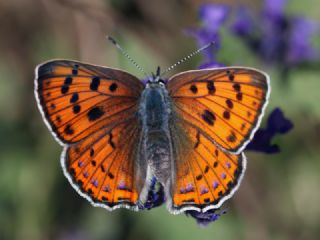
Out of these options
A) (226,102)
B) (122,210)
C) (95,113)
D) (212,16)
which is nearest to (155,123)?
(95,113)

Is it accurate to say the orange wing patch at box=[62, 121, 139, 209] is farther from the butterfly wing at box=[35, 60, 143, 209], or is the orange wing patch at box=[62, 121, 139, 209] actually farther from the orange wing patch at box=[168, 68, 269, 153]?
the orange wing patch at box=[168, 68, 269, 153]

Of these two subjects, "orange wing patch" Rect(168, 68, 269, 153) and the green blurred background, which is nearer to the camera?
"orange wing patch" Rect(168, 68, 269, 153)

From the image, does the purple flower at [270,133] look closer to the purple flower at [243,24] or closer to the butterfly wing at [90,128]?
the butterfly wing at [90,128]

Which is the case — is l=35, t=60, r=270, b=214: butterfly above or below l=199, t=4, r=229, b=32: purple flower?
below

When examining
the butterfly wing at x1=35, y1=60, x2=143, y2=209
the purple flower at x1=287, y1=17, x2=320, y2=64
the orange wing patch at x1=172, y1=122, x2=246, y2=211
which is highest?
the purple flower at x1=287, y1=17, x2=320, y2=64

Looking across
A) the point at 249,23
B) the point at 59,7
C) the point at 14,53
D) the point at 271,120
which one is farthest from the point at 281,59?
the point at 14,53

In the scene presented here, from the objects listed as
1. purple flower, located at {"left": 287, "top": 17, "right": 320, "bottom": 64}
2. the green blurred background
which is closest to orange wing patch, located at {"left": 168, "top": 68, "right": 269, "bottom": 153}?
the green blurred background

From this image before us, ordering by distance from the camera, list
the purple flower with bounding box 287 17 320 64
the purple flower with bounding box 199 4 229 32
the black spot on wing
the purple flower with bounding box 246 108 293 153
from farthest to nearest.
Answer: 1. the purple flower with bounding box 287 17 320 64
2. the purple flower with bounding box 199 4 229 32
3. the purple flower with bounding box 246 108 293 153
4. the black spot on wing

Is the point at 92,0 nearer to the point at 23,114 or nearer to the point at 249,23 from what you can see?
the point at 23,114

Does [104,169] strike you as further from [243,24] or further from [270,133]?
[243,24]
